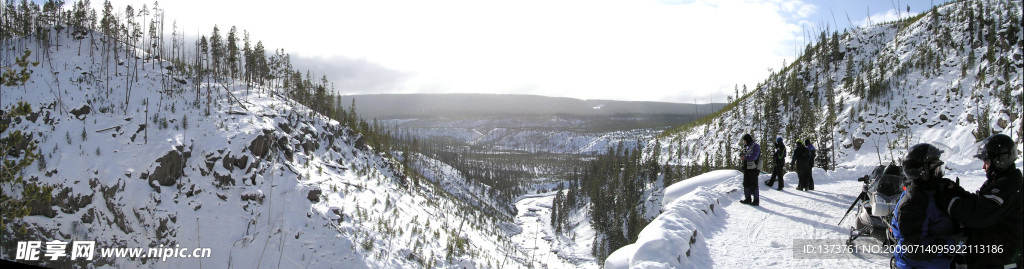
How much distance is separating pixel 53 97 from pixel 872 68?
64.8 metres

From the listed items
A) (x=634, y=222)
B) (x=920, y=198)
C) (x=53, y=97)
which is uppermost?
(x=53, y=97)

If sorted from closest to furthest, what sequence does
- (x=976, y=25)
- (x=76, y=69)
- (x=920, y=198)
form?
1. (x=920, y=198)
2. (x=76, y=69)
3. (x=976, y=25)

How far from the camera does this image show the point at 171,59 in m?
30.5

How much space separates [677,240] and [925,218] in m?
3.18

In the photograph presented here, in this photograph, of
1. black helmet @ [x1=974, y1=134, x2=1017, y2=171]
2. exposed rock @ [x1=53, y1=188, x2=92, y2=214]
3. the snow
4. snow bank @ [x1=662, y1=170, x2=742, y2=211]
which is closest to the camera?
black helmet @ [x1=974, y1=134, x2=1017, y2=171]

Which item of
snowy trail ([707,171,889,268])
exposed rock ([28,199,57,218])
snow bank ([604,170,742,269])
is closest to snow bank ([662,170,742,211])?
snowy trail ([707,171,889,268])

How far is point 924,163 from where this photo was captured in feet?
12.5

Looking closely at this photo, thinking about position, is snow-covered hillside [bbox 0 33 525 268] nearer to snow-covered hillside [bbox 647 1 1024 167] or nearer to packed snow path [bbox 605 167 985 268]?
packed snow path [bbox 605 167 985 268]

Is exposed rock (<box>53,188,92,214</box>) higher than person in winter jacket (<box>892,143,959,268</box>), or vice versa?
person in winter jacket (<box>892,143,959,268</box>)

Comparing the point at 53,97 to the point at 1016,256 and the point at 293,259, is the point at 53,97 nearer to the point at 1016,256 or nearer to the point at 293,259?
the point at 293,259

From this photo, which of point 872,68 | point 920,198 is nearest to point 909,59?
point 872,68

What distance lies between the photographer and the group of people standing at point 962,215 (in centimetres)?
340

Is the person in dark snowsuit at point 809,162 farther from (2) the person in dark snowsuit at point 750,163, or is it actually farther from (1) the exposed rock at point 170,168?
(1) the exposed rock at point 170,168

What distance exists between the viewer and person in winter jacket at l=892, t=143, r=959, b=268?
3678 millimetres
